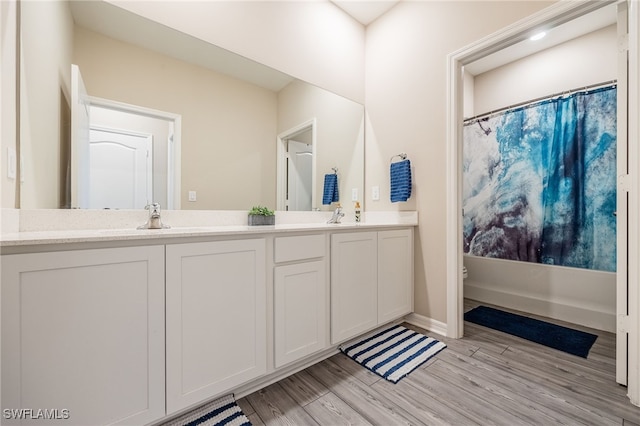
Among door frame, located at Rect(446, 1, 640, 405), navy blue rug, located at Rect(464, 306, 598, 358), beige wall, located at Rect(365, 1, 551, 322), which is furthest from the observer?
beige wall, located at Rect(365, 1, 551, 322)

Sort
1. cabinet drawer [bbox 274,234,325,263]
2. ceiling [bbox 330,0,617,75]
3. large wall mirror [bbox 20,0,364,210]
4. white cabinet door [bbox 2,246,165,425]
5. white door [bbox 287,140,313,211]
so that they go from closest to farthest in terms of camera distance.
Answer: white cabinet door [bbox 2,246,165,425], large wall mirror [bbox 20,0,364,210], cabinet drawer [bbox 274,234,325,263], white door [bbox 287,140,313,211], ceiling [bbox 330,0,617,75]

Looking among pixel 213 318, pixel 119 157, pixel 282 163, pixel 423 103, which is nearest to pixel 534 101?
pixel 423 103

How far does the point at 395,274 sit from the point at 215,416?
1409 mm

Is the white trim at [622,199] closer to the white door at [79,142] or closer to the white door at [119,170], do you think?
the white door at [119,170]

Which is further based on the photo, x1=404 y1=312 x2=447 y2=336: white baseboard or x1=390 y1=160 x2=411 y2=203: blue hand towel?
x1=390 y1=160 x2=411 y2=203: blue hand towel

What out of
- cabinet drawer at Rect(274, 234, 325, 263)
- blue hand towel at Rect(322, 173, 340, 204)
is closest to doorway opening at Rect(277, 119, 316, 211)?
blue hand towel at Rect(322, 173, 340, 204)

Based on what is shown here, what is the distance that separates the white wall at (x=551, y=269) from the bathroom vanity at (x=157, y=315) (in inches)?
80.8

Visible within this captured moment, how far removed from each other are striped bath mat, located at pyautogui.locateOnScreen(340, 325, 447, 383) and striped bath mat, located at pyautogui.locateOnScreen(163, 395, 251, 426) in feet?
2.47

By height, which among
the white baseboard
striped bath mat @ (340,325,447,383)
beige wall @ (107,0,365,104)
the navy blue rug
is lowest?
the navy blue rug

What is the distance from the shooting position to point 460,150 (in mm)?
1947

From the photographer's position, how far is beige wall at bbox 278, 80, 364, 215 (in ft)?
6.73

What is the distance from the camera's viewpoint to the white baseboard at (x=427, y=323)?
2027 mm

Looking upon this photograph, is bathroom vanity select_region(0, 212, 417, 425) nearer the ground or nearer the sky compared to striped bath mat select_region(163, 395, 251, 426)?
nearer the sky

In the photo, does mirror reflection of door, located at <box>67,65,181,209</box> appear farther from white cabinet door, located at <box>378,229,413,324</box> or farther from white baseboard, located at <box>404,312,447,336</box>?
white baseboard, located at <box>404,312,447,336</box>
